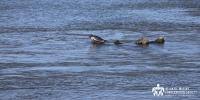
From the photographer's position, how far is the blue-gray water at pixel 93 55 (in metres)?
33.8

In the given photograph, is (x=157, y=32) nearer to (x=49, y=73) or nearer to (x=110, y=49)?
(x=110, y=49)

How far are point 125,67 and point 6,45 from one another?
10676mm

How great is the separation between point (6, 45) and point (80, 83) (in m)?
13.2

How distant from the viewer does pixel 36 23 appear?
6125 cm

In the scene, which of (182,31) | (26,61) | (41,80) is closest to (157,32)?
(182,31)

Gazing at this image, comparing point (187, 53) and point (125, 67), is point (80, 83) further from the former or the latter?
point (187, 53)

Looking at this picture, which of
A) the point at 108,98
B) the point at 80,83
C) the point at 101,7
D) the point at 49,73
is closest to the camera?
the point at 108,98

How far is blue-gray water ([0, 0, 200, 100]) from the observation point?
3375 cm

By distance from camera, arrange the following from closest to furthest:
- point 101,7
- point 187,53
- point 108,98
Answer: point 108,98
point 187,53
point 101,7

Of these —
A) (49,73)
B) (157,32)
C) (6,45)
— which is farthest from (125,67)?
(157,32)

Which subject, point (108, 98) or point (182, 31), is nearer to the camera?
point (108, 98)

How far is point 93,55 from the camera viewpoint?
1692 inches

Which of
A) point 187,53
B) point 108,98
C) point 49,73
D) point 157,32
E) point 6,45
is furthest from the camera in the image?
point 157,32

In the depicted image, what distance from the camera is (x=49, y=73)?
37125 millimetres
